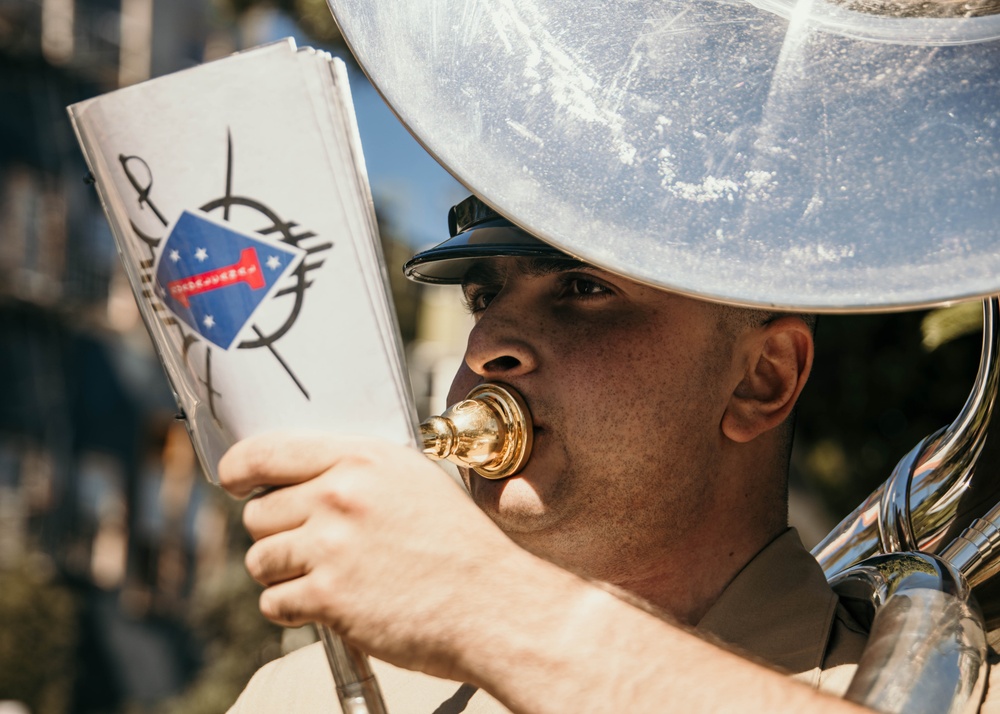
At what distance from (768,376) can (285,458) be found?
100 cm

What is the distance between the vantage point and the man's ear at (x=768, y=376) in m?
1.76

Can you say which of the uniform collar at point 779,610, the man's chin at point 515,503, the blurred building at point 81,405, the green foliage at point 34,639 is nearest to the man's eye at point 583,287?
the man's chin at point 515,503

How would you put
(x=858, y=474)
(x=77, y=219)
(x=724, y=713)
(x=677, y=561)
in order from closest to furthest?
(x=724, y=713) → (x=677, y=561) → (x=858, y=474) → (x=77, y=219)

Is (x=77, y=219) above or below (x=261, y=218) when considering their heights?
above

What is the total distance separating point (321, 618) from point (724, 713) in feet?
1.09

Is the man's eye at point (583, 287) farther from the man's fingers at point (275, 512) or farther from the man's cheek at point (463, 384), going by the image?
the man's fingers at point (275, 512)

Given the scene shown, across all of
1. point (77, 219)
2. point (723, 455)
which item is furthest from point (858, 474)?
point (77, 219)

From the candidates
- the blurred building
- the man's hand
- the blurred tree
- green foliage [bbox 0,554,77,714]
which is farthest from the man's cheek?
the blurred building

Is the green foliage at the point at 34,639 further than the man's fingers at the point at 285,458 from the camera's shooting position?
Yes

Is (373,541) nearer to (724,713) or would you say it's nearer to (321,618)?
(321,618)

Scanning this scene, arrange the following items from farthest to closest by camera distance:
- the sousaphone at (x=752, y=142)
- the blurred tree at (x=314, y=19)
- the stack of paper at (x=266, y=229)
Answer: the blurred tree at (x=314, y=19), the sousaphone at (x=752, y=142), the stack of paper at (x=266, y=229)

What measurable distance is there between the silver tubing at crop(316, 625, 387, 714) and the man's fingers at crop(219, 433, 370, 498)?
0.14 m

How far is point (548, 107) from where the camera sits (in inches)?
49.9

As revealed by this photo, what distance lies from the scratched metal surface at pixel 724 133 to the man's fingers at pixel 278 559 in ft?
1.27
